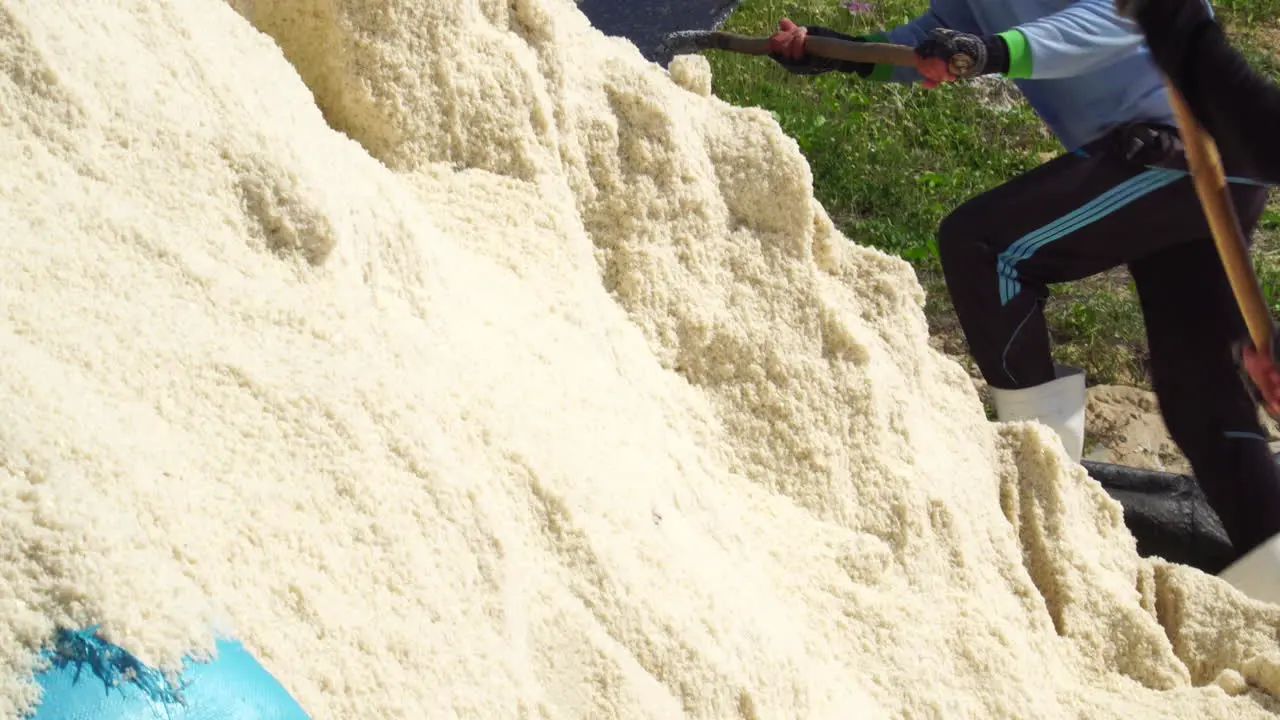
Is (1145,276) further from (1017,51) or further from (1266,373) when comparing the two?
(1266,373)

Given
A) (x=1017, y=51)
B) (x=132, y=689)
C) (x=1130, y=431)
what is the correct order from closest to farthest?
(x=132, y=689) → (x=1017, y=51) → (x=1130, y=431)

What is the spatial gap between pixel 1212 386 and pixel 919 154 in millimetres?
2317

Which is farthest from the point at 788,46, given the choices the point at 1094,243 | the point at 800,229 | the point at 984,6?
the point at 800,229

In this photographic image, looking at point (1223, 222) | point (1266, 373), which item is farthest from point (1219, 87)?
point (1266, 373)

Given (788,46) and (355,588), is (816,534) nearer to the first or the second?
(355,588)

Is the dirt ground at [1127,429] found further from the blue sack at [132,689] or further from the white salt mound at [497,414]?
the blue sack at [132,689]

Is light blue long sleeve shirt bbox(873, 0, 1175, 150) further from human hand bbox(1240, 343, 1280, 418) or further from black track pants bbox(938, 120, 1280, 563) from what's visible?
human hand bbox(1240, 343, 1280, 418)

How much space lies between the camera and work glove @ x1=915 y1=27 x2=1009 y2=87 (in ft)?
10.0

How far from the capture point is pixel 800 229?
2332 millimetres

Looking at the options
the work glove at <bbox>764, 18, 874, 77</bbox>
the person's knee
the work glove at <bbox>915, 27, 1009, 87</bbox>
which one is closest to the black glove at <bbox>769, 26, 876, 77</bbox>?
the work glove at <bbox>764, 18, 874, 77</bbox>

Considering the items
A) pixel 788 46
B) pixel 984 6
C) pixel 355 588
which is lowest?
pixel 355 588

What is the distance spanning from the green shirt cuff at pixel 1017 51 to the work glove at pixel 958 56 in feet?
0.04

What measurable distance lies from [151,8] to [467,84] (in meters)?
0.51

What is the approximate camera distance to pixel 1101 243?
10.5ft
